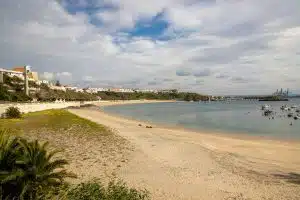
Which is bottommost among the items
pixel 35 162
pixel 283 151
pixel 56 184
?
pixel 283 151

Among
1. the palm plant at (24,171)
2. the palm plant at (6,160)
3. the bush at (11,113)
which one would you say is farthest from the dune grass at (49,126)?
the palm plant at (24,171)

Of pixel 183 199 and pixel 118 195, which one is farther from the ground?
pixel 118 195

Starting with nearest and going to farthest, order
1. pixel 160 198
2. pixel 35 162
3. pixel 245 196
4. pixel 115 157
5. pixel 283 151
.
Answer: pixel 35 162
pixel 160 198
pixel 245 196
pixel 115 157
pixel 283 151

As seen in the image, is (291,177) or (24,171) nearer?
(24,171)

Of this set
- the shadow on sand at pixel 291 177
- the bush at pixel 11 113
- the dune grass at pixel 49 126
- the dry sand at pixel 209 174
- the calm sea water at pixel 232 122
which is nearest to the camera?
the dry sand at pixel 209 174

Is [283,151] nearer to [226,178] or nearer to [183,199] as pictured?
[226,178]

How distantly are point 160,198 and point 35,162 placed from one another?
12.9 ft

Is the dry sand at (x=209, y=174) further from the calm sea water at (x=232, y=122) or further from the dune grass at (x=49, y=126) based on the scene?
the calm sea water at (x=232, y=122)

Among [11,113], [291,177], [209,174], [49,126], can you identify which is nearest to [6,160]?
[209,174]

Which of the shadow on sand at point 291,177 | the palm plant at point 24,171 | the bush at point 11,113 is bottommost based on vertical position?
the shadow on sand at point 291,177

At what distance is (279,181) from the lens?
11.4 m

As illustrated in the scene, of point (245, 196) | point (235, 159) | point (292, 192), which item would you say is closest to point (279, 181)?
point (292, 192)

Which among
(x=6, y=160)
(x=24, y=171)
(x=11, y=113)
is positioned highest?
(x=6, y=160)

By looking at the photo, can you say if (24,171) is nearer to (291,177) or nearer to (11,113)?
(291,177)
